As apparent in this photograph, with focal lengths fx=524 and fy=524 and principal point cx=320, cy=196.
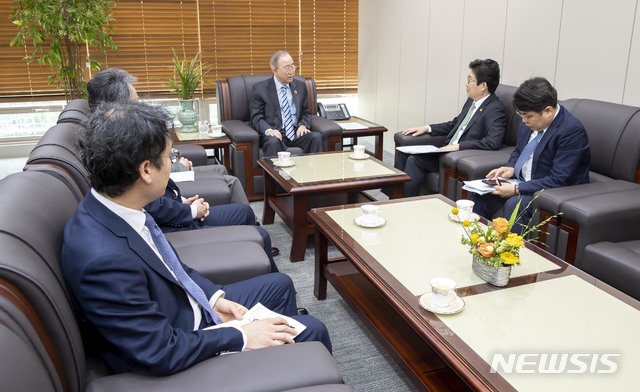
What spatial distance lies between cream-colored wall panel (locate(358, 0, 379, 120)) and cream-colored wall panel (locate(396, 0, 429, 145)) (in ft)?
2.02

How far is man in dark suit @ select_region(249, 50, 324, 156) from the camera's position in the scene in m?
4.37

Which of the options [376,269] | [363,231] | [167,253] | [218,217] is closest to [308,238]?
[218,217]

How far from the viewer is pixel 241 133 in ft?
13.6

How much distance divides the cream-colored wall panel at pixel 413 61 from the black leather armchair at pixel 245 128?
1060 mm

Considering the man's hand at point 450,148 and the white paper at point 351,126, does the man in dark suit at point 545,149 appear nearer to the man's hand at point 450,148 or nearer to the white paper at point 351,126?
the man's hand at point 450,148

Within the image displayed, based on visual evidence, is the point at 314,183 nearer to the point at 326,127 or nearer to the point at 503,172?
the point at 503,172

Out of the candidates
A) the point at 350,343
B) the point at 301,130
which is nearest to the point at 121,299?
the point at 350,343

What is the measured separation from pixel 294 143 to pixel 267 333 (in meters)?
3.10

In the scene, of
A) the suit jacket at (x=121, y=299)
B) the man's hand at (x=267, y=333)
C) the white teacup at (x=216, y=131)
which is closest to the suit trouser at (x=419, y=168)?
the white teacup at (x=216, y=131)

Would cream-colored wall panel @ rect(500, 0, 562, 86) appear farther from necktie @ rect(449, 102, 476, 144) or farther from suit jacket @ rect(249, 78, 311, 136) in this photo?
suit jacket @ rect(249, 78, 311, 136)

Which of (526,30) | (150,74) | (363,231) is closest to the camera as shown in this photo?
(363,231)

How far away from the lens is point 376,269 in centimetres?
199

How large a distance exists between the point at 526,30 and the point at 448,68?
95cm

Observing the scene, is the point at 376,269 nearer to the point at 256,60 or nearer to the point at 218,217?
the point at 218,217
